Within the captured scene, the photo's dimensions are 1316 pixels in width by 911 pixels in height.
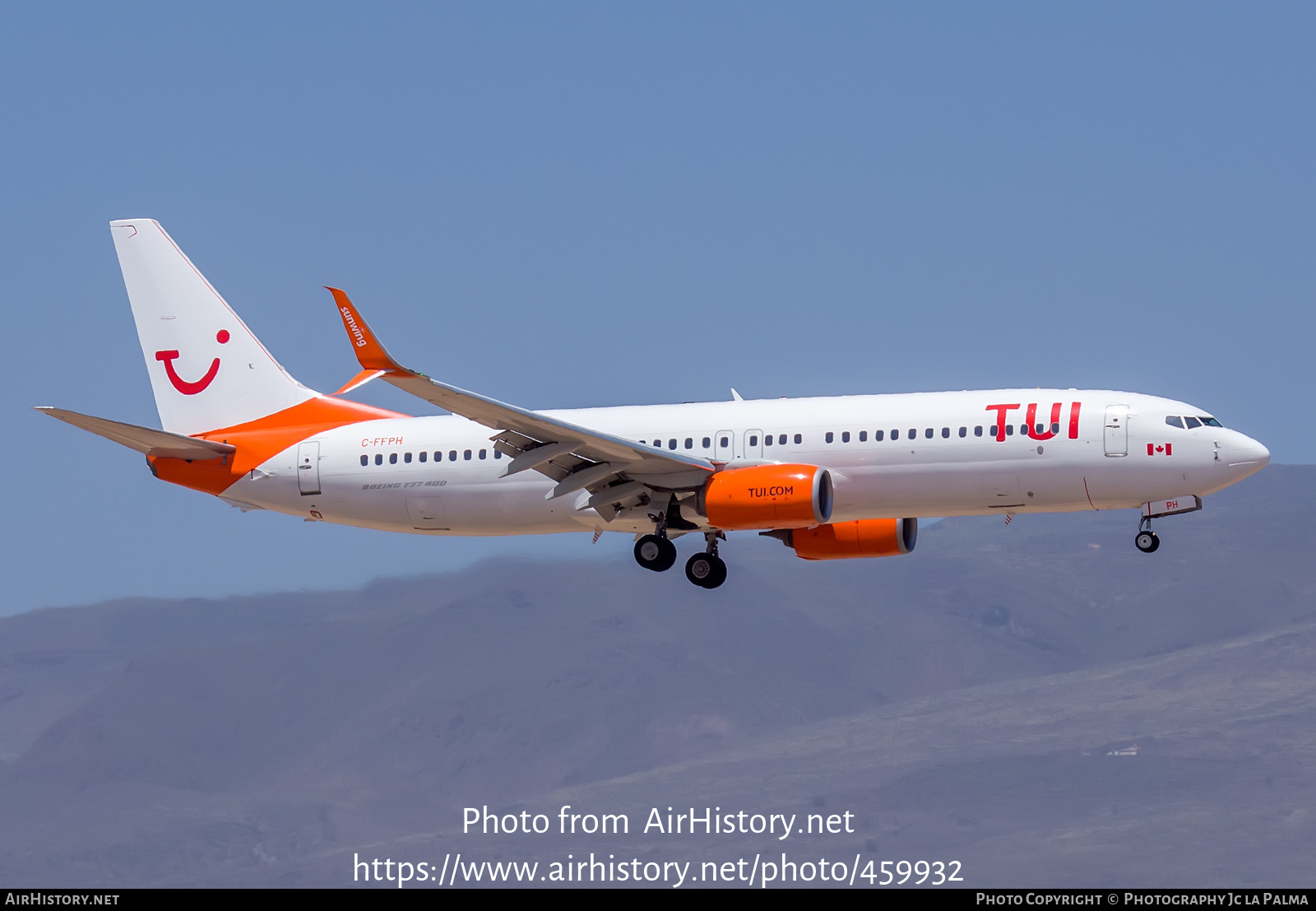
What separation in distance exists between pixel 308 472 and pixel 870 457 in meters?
16.9

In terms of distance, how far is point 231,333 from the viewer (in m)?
60.3

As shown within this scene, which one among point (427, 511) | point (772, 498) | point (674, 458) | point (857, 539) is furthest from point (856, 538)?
point (427, 511)

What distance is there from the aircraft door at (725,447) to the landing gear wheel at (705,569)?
3118mm

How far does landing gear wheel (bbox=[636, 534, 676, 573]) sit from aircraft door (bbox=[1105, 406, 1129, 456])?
12.1 m

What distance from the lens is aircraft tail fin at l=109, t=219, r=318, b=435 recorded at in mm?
58969

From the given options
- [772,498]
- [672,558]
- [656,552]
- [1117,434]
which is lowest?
[672,558]

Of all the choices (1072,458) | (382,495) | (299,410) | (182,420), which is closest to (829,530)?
(1072,458)

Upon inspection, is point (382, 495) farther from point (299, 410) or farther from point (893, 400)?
point (893, 400)

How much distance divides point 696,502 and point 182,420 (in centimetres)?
1772

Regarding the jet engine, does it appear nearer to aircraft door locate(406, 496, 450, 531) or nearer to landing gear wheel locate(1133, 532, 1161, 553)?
landing gear wheel locate(1133, 532, 1161, 553)

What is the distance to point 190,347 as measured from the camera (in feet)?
197

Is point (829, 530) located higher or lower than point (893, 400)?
lower

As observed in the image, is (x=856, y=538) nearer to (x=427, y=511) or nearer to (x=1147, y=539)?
(x=1147, y=539)

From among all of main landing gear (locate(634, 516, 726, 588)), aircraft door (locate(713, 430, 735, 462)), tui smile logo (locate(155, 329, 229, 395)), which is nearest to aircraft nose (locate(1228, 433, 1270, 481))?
aircraft door (locate(713, 430, 735, 462))
